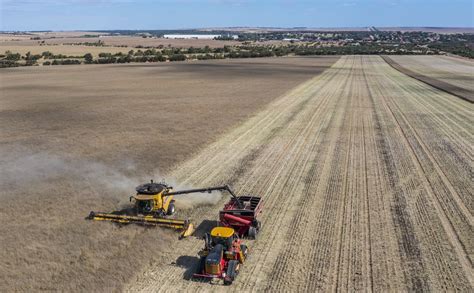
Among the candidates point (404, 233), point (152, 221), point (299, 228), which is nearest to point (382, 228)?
point (404, 233)

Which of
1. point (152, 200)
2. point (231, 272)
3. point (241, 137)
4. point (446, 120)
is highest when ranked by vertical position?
point (152, 200)

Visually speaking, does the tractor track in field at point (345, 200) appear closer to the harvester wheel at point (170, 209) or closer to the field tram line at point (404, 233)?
the field tram line at point (404, 233)

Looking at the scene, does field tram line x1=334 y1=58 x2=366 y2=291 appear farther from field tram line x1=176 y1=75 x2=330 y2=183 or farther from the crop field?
field tram line x1=176 y1=75 x2=330 y2=183

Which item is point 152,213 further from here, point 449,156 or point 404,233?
point 449,156

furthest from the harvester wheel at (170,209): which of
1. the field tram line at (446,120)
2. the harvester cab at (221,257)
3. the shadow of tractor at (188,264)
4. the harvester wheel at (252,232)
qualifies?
the field tram line at (446,120)

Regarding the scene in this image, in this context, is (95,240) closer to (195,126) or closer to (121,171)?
(121,171)

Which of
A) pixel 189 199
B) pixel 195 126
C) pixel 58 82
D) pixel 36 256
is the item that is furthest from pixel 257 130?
pixel 58 82

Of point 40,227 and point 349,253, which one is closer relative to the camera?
point 349,253
